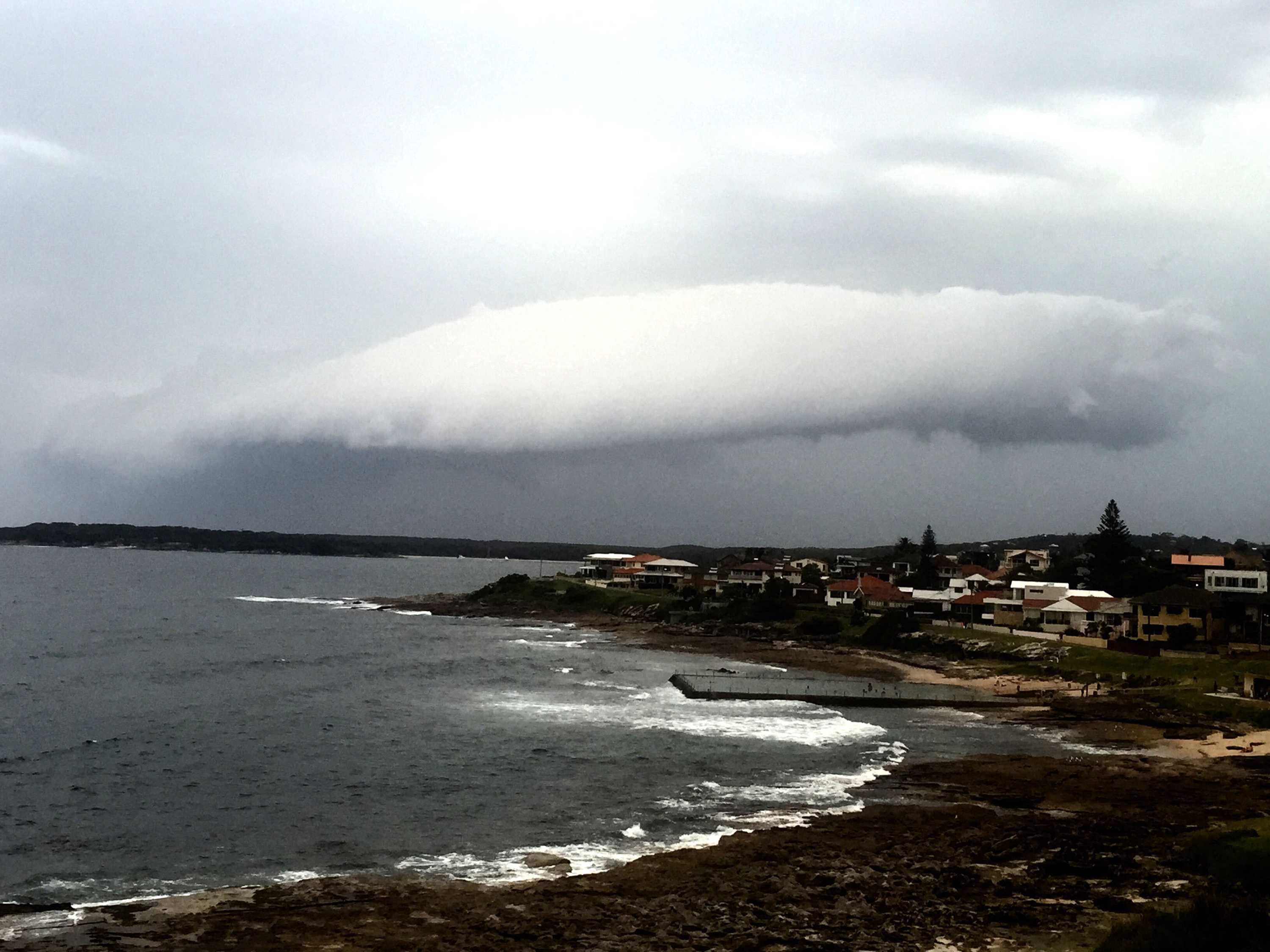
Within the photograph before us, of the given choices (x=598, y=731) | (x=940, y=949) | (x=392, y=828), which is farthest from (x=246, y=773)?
(x=940, y=949)

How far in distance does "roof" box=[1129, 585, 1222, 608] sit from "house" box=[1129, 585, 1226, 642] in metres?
0.03

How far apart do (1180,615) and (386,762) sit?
59.0 meters

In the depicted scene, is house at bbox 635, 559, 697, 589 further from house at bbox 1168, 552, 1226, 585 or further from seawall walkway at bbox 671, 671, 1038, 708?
seawall walkway at bbox 671, 671, 1038, 708

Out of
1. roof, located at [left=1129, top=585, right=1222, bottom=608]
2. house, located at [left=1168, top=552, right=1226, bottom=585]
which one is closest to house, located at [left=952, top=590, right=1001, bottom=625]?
house, located at [left=1168, top=552, right=1226, bottom=585]

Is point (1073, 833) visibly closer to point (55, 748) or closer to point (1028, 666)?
point (55, 748)

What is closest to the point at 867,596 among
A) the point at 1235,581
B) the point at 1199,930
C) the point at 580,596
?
the point at 1235,581

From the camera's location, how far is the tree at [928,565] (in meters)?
141

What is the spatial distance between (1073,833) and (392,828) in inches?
773

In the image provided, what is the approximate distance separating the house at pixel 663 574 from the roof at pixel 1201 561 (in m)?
66.7

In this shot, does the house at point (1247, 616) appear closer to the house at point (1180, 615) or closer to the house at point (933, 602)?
the house at point (1180, 615)

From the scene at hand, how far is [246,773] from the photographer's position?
1556 inches

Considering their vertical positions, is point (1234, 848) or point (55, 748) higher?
point (1234, 848)

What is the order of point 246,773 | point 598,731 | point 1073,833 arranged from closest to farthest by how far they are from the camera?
point 1073,833 → point 246,773 → point 598,731

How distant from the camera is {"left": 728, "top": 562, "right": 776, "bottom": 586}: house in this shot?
151 meters
